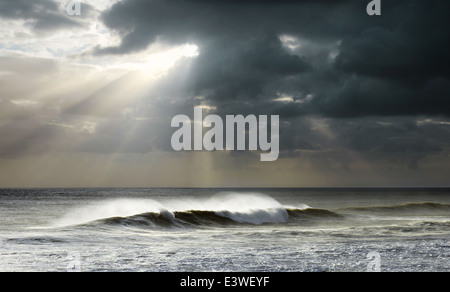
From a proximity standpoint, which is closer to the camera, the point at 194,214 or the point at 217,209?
the point at 194,214

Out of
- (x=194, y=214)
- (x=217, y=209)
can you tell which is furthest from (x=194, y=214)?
(x=217, y=209)

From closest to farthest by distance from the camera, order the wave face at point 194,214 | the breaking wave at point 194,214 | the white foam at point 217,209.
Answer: the wave face at point 194,214
the breaking wave at point 194,214
the white foam at point 217,209

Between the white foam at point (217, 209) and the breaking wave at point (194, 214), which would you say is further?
the white foam at point (217, 209)

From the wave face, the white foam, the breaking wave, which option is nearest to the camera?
the wave face

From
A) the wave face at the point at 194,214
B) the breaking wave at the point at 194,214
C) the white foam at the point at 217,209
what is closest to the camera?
the wave face at the point at 194,214

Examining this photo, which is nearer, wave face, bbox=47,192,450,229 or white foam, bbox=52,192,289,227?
wave face, bbox=47,192,450,229

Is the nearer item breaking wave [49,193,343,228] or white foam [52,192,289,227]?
breaking wave [49,193,343,228]

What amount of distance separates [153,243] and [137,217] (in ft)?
29.2

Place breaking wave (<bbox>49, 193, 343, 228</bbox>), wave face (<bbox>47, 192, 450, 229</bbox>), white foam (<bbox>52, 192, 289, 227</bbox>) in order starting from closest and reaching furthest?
wave face (<bbox>47, 192, 450, 229</bbox>), breaking wave (<bbox>49, 193, 343, 228</bbox>), white foam (<bbox>52, 192, 289, 227</bbox>)

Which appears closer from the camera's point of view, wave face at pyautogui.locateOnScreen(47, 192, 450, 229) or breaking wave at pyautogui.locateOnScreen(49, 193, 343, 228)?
wave face at pyautogui.locateOnScreen(47, 192, 450, 229)

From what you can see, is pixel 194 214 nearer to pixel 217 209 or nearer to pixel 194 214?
pixel 194 214
